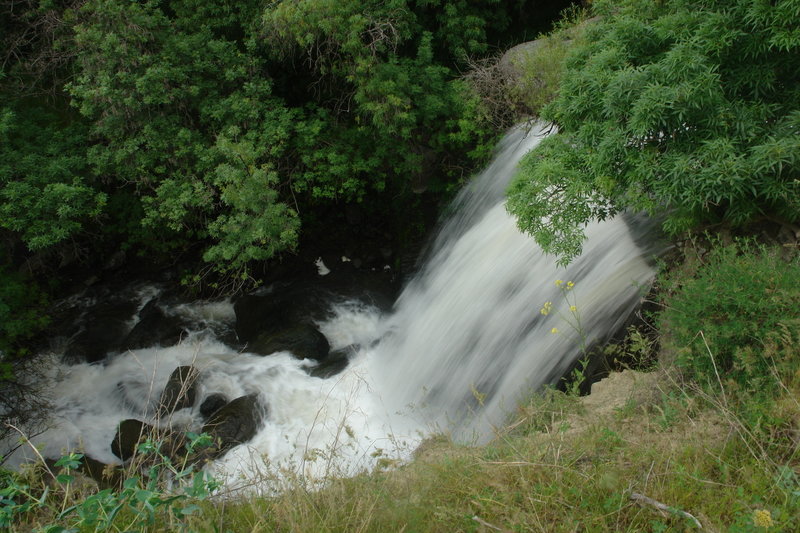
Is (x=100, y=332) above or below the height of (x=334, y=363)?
above

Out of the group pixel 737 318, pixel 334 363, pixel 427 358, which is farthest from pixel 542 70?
pixel 737 318

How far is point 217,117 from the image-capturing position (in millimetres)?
8406

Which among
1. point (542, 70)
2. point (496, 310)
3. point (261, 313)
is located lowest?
point (496, 310)

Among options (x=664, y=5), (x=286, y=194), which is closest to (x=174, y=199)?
(x=286, y=194)

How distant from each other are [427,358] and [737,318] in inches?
164

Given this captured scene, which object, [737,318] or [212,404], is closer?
[737,318]

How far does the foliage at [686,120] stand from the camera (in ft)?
13.6

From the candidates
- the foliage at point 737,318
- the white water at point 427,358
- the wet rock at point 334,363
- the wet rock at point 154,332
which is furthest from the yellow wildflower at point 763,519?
the wet rock at point 154,332

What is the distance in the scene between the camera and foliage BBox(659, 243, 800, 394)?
143 inches

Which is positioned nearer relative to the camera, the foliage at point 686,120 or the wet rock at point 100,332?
the foliage at point 686,120

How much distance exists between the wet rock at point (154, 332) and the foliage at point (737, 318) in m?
7.24

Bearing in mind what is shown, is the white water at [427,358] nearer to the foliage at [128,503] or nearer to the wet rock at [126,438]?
the wet rock at [126,438]

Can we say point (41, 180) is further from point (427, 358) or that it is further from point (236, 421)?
point (427, 358)

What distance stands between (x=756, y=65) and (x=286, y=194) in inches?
282
